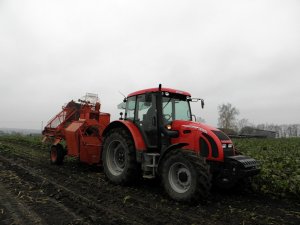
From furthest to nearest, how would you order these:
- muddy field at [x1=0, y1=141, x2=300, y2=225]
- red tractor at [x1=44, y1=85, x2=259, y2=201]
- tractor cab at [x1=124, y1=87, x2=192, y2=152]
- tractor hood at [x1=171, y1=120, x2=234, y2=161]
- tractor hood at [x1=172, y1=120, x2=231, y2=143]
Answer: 1. tractor cab at [x1=124, y1=87, x2=192, y2=152]
2. tractor hood at [x1=172, y1=120, x2=231, y2=143]
3. tractor hood at [x1=171, y1=120, x2=234, y2=161]
4. red tractor at [x1=44, y1=85, x2=259, y2=201]
5. muddy field at [x1=0, y1=141, x2=300, y2=225]

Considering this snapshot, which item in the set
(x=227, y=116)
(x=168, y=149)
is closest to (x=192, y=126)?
(x=168, y=149)

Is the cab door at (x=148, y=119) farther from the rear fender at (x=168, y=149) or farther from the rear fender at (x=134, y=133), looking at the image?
the rear fender at (x=168, y=149)

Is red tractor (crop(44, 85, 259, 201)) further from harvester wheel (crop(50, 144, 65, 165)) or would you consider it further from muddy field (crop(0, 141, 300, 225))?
harvester wheel (crop(50, 144, 65, 165))

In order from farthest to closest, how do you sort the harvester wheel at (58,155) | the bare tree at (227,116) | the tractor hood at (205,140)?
the bare tree at (227,116)
the harvester wheel at (58,155)
the tractor hood at (205,140)

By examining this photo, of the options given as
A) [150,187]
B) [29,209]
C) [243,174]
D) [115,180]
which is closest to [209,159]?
[243,174]

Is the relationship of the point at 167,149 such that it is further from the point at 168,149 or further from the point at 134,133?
the point at 134,133

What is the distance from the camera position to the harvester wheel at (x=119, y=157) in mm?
7516

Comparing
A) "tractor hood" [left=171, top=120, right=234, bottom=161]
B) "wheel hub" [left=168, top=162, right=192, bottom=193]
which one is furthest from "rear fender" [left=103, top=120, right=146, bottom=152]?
"wheel hub" [left=168, top=162, right=192, bottom=193]

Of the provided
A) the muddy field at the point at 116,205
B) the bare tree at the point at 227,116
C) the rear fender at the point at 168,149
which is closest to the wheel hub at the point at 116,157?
the muddy field at the point at 116,205

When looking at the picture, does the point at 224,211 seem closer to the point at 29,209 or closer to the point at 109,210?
the point at 109,210

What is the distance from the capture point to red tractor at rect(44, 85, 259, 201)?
20.3 ft

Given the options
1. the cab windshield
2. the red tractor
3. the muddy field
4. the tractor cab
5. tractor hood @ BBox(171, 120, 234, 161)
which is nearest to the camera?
the muddy field

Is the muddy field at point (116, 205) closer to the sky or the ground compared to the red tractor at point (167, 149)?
closer to the ground

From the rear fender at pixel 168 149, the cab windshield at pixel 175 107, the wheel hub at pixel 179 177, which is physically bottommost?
the wheel hub at pixel 179 177
